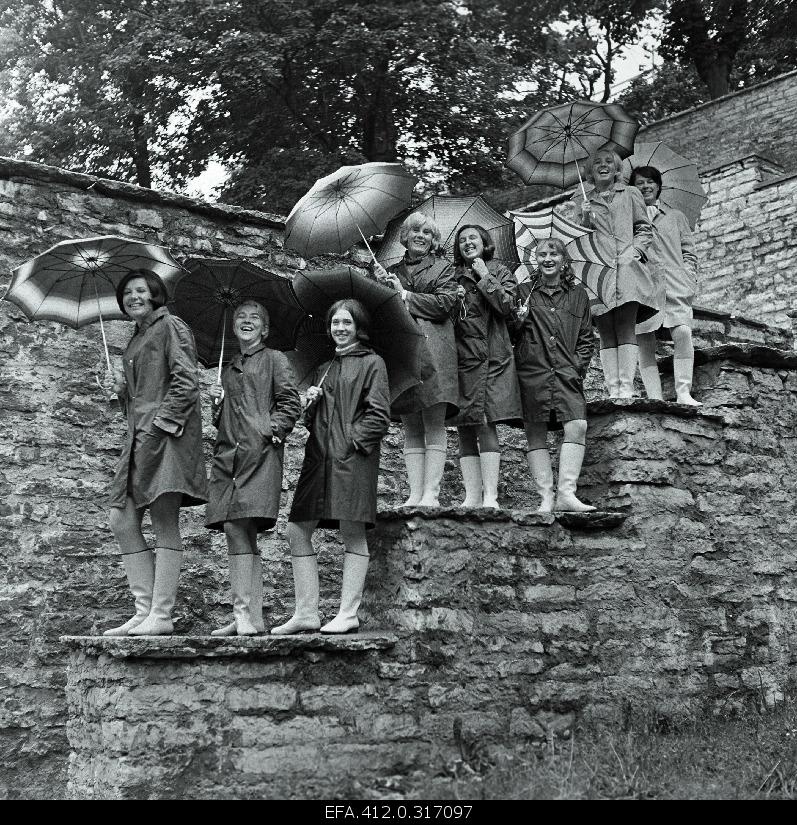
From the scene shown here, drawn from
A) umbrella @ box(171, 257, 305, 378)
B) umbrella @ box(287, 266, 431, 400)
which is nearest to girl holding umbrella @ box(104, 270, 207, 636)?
umbrella @ box(171, 257, 305, 378)

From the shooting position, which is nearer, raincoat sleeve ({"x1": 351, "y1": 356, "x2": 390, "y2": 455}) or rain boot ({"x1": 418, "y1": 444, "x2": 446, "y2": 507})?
raincoat sleeve ({"x1": 351, "y1": 356, "x2": 390, "y2": 455})

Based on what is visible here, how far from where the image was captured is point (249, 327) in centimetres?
566

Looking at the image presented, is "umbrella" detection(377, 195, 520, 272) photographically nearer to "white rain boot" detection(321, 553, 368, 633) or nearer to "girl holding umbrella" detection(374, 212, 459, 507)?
"girl holding umbrella" detection(374, 212, 459, 507)

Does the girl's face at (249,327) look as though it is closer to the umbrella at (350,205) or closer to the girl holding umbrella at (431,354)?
the girl holding umbrella at (431,354)

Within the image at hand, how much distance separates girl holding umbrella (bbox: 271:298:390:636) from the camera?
17.6 feet

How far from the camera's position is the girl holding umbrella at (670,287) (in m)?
7.17

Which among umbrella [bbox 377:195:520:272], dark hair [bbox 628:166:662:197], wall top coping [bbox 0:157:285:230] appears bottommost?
umbrella [bbox 377:195:520:272]

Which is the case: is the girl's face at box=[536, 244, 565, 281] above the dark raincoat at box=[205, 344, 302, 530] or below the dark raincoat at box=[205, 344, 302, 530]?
above

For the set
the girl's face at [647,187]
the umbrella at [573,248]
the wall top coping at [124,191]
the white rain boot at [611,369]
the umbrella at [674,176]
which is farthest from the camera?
the umbrella at [674,176]

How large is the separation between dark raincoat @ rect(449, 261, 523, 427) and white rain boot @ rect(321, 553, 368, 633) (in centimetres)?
112

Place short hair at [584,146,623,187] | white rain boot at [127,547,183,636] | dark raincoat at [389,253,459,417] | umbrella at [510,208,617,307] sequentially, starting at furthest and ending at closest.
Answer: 1. short hair at [584,146,623,187]
2. umbrella at [510,208,617,307]
3. dark raincoat at [389,253,459,417]
4. white rain boot at [127,547,183,636]

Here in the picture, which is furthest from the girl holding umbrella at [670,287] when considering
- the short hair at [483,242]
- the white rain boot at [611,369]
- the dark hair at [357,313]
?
the dark hair at [357,313]

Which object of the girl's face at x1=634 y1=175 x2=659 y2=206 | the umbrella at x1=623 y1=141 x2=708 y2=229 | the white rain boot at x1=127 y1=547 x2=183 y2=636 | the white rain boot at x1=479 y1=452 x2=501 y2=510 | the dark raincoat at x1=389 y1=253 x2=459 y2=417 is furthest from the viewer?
the umbrella at x1=623 y1=141 x2=708 y2=229

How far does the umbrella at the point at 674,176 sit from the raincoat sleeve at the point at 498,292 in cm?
191
